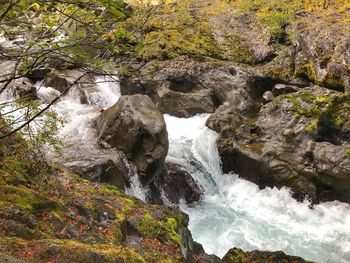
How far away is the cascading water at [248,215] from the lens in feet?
36.9

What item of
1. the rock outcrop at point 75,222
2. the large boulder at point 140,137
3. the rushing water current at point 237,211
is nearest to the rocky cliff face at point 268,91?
the rushing water current at point 237,211

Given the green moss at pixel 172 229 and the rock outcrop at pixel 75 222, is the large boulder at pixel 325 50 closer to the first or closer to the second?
the rock outcrop at pixel 75 222

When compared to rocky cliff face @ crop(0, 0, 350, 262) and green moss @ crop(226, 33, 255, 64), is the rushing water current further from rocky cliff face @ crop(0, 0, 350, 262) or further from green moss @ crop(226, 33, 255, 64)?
green moss @ crop(226, 33, 255, 64)

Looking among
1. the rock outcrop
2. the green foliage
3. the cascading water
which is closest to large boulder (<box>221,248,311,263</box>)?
the rock outcrop

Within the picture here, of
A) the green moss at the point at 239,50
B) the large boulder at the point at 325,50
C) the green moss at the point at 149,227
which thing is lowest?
the green moss at the point at 239,50

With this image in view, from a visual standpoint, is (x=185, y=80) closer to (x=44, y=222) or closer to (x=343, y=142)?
(x=343, y=142)

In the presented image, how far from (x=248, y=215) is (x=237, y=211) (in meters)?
0.42

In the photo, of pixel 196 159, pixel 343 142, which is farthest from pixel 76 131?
pixel 343 142

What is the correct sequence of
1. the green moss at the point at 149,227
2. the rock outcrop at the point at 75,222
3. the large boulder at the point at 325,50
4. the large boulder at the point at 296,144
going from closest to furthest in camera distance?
the rock outcrop at the point at 75,222, the green moss at the point at 149,227, the large boulder at the point at 296,144, the large boulder at the point at 325,50

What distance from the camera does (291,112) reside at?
14945 mm

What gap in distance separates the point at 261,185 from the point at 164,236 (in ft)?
25.8

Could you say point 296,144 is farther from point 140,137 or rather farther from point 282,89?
point 140,137

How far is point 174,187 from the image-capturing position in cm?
1334

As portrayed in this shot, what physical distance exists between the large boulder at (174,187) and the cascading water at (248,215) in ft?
1.06
